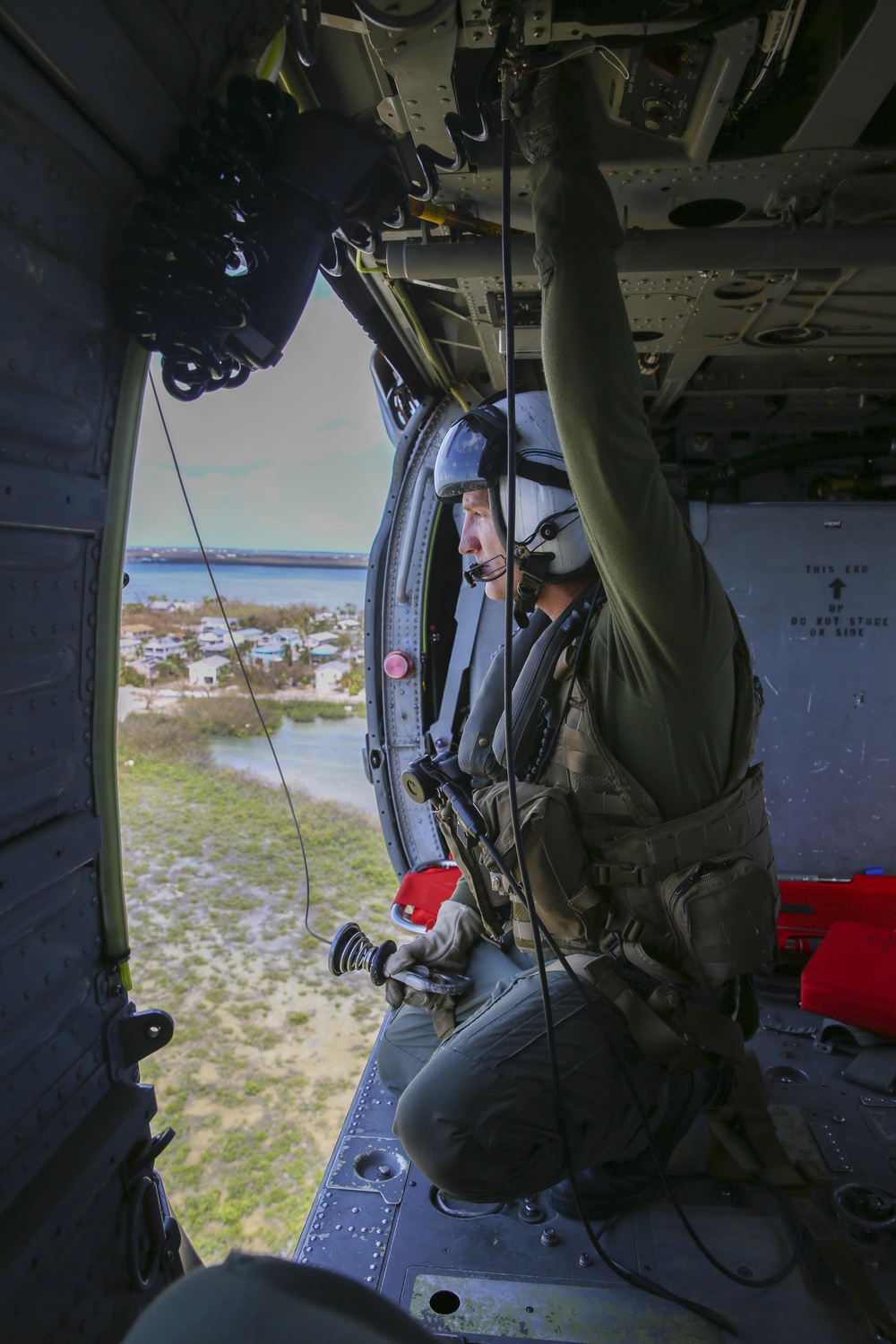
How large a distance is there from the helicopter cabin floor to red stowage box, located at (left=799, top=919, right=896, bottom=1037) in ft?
1.21

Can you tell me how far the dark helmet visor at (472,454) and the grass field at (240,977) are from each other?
743cm

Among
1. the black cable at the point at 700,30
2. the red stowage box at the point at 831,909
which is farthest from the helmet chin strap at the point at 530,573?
the red stowage box at the point at 831,909

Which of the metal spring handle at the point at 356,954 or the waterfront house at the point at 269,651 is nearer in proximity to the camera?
the metal spring handle at the point at 356,954

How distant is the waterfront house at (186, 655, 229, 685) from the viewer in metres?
14.9

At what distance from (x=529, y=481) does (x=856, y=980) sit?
6.10ft

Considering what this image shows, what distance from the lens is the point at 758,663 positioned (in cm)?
339

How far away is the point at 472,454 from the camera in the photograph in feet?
6.56

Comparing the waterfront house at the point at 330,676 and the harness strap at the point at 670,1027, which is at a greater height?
the harness strap at the point at 670,1027

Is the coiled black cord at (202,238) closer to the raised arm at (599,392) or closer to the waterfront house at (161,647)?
the raised arm at (599,392)

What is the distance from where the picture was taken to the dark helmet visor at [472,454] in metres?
1.98

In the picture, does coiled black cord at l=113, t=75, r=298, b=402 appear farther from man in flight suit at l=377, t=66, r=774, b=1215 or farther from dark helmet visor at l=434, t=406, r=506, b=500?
dark helmet visor at l=434, t=406, r=506, b=500

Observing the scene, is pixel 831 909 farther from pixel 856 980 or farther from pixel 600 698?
pixel 600 698

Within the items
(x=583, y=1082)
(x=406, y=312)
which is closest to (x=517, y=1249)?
(x=583, y=1082)

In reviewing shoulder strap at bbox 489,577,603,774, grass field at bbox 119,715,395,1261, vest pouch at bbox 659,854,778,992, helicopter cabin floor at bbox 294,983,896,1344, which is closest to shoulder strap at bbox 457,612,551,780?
shoulder strap at bbox 489,577,603,774
